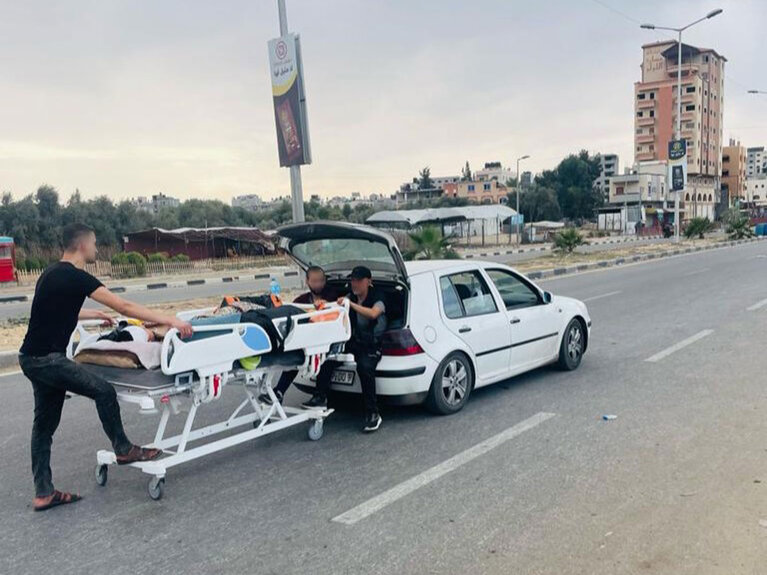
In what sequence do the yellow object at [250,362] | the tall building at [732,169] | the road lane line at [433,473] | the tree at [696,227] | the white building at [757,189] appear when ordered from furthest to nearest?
the white building at [757,189] < the tall building at [732,169] < the tree at [696,227] < the yellow object at [250,362] < the road lane line at [433,473]

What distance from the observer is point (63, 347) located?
162 inches

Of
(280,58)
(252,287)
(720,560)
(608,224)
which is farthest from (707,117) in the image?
(720,560)

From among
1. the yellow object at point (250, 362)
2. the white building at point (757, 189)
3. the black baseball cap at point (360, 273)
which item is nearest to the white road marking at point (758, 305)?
the black baseball cap at point (360, 273)

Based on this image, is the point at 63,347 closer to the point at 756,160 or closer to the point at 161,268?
the point at 161,268

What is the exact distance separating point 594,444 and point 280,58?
9237mm

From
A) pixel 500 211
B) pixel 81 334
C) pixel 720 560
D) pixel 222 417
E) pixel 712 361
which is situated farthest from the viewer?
pixel 500 211

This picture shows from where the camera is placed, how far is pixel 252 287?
22.1 metres

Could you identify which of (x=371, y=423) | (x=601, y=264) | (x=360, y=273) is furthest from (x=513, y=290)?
(x=601, y=264)

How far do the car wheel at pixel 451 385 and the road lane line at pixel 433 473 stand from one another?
2.06 ft

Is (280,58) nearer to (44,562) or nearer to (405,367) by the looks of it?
(405,367)

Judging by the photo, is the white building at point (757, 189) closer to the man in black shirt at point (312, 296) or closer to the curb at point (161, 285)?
the curb at point (161, 285)

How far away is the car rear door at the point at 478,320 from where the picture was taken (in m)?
5.88

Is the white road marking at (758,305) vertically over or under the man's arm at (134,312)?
under

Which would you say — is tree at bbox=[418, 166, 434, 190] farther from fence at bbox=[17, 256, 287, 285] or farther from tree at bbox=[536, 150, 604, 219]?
fence at bbox=[17, 256, 287, 285]
